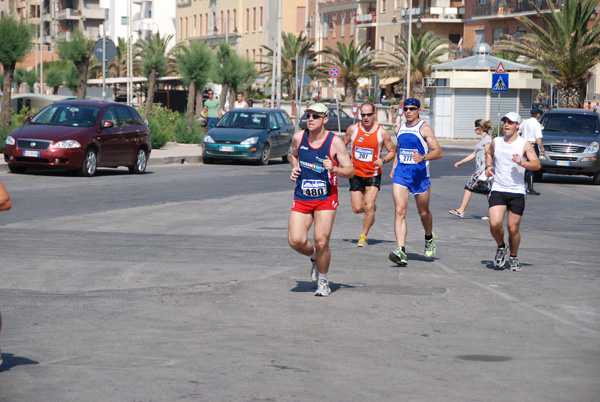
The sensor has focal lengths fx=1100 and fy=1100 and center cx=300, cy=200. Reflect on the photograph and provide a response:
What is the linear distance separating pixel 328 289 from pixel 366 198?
4083mm

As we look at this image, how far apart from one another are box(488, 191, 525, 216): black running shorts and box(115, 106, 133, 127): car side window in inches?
580

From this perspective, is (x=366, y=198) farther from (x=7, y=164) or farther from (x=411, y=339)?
(x=7, y=164)

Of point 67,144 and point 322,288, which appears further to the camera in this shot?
point 67,144

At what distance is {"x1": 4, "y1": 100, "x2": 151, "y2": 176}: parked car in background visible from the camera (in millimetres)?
23156

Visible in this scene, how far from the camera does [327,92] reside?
10619 centimetres

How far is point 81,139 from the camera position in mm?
23422

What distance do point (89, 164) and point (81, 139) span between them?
0.65m

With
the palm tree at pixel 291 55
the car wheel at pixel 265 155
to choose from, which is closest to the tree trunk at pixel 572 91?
the car wheel at pixel 265 155

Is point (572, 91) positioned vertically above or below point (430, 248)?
above

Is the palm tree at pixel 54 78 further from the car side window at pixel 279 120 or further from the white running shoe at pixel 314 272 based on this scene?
the white running shoe at pixel 314 272

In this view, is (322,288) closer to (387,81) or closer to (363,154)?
(363,154)

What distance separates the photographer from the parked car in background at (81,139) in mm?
23156

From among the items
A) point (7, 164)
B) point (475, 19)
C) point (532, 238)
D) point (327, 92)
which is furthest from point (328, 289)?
point (327, 92)

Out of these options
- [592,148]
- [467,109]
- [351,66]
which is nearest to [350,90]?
[351,66]
